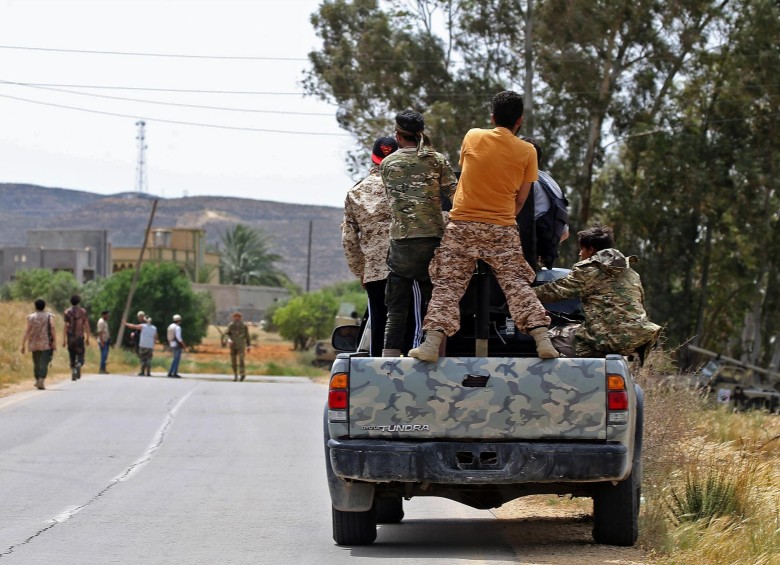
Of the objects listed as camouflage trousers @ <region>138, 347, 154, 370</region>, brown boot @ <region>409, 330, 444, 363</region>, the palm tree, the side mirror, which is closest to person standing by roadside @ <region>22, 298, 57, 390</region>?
camouflage trousers @ <region>138, 347, 154, 370</region>

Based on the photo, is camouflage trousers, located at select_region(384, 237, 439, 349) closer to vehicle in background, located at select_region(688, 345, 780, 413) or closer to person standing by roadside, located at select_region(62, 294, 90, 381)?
person standing by roadside, located at select_region(62, 294, 90, 381)

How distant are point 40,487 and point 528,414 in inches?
245

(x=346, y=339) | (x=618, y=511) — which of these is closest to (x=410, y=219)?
(x=346, y=339)

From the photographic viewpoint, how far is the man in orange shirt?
26.3 ft

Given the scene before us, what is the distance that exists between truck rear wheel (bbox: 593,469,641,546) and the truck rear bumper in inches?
18.2

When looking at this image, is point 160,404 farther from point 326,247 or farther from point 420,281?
point 326,247

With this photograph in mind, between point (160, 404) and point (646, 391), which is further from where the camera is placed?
point (160, 404)

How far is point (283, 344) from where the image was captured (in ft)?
283

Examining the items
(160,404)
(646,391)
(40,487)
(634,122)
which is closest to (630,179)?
(634,122)

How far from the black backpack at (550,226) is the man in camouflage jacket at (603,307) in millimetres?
264

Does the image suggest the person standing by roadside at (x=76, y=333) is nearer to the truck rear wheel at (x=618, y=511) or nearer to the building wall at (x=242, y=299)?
the truck rear wheel at (x=618, y=511)

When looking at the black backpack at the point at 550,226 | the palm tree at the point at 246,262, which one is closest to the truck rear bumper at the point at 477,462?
the black backpack at the point at 550,226

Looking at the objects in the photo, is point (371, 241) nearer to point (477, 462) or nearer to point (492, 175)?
point (492, 175)

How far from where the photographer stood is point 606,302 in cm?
863
